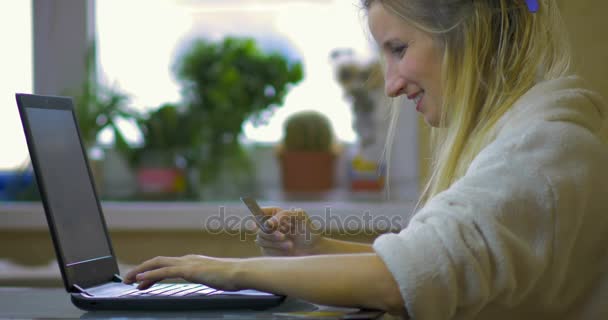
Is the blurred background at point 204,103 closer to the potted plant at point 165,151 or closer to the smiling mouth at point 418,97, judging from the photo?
the potted plant at point 165,151

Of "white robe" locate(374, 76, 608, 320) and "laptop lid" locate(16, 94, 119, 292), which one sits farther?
"laptop lid" locate(16, 94, 119, 292)

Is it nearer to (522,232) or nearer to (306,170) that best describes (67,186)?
(522,232)

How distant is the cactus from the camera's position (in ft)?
7.48

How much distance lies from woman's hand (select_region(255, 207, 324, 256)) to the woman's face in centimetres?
23

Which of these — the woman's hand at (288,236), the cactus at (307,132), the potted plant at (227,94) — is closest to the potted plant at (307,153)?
the cactus at (307,132)

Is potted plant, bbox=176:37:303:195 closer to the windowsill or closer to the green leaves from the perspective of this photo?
the green leaves

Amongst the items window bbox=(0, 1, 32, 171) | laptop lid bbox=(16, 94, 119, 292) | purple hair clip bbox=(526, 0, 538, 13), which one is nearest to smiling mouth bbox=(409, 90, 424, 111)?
purple hair clip bbox=(526, 0, 538, 13)

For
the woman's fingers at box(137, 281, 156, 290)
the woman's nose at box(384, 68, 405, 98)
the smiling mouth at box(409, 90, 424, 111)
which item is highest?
the woman's nose at box(384, 68, 405, 98)

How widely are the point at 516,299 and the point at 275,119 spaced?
66.6 inches

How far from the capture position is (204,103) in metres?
2.33

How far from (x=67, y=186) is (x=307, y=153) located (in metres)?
1.36

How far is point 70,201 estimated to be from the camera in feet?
3.12
